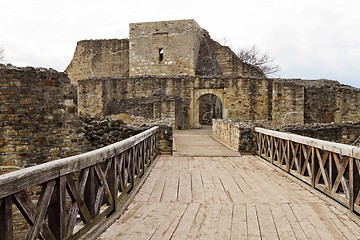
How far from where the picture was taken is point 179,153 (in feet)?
34.1

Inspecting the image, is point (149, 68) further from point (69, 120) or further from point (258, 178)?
point (258, 178)

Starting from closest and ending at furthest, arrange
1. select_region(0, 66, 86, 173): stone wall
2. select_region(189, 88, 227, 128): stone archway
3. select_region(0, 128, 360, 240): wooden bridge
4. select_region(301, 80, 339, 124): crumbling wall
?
select_region(0, 128, 360, 240): wooden bridge → select_region(0, 66, 86, 173): stone wall → select_region(189, 88, 227, 128): stone archway → select_region(301, 80, 339, 124): crumbling wall

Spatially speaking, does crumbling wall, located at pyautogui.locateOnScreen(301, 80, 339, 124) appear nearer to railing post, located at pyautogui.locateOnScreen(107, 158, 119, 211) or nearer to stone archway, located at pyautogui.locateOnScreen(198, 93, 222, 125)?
stone archway, located at pyautogui.locateOnScreen(198, 93, 222, 125)

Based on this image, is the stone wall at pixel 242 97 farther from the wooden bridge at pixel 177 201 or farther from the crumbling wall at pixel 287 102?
the wooden bridge at pixel 177 201

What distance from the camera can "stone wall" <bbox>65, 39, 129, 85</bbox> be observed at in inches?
1280

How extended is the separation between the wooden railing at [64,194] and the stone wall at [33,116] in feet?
13.2

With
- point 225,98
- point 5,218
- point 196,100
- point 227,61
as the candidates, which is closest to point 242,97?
point 225,98

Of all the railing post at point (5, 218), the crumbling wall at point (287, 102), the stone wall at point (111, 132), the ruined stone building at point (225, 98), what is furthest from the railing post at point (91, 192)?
the crumbling wall at point (287, 102)

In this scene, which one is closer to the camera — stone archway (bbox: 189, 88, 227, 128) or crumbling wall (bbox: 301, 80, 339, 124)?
stone archway (bbox: 189, 88, 227, 128)

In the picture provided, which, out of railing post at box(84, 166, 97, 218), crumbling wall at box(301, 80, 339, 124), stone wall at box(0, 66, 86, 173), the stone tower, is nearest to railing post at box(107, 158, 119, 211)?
railing post at box(84, 166, 97, 218)

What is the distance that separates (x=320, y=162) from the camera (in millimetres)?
5254

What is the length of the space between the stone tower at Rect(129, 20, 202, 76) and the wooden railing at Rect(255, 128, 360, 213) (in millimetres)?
18756

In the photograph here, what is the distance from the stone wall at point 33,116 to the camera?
823 centimetres

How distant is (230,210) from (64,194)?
86.8 inches
